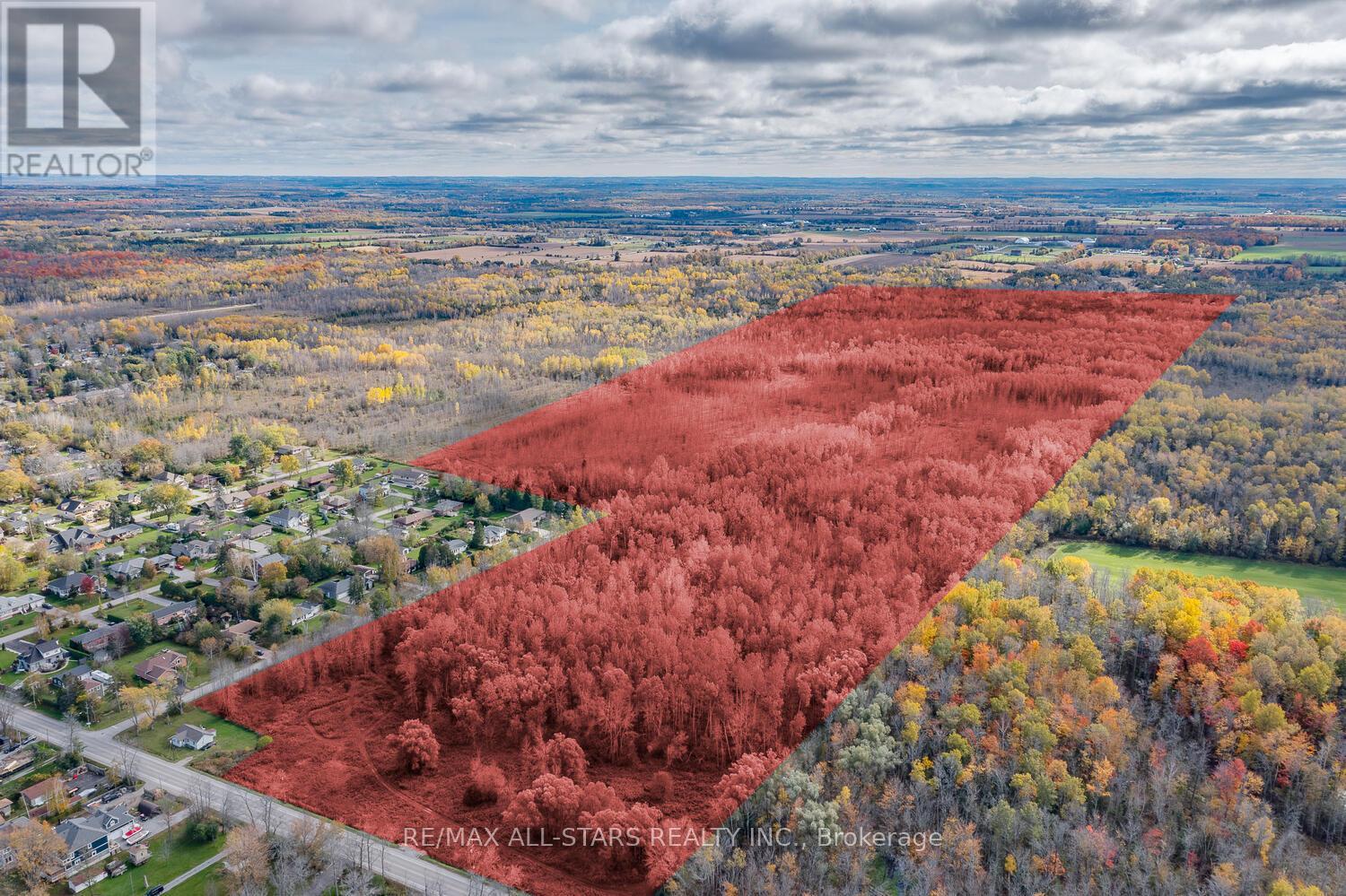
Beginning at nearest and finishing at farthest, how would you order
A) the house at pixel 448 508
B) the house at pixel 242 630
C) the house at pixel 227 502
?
the house at pixel 242 630
the house at pixel 448 508
the house at pixel 227 502

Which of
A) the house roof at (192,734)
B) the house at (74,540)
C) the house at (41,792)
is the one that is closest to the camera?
the house at (41,792)

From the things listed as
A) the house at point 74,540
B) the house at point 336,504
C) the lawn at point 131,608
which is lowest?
the lawn at point 131,608

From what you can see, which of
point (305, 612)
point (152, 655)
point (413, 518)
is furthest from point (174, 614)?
point (413, 518)

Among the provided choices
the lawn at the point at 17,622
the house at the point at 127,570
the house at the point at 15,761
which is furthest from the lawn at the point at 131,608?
the house at the point at 15,761

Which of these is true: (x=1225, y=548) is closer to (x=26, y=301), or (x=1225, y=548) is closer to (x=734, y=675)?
(x=734, y=675)

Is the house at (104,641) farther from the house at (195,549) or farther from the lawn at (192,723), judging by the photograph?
the house at (195,549)

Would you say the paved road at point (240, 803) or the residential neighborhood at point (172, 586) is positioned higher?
the residential neighborhood at point (172, 586)

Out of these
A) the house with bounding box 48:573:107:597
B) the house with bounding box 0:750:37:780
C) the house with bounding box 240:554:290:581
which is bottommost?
the house with bounding box 0:750:37:780

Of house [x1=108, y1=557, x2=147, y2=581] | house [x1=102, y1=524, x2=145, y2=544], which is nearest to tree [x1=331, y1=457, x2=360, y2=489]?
house [x1=102, y1=524, x2=145, y2=544]
